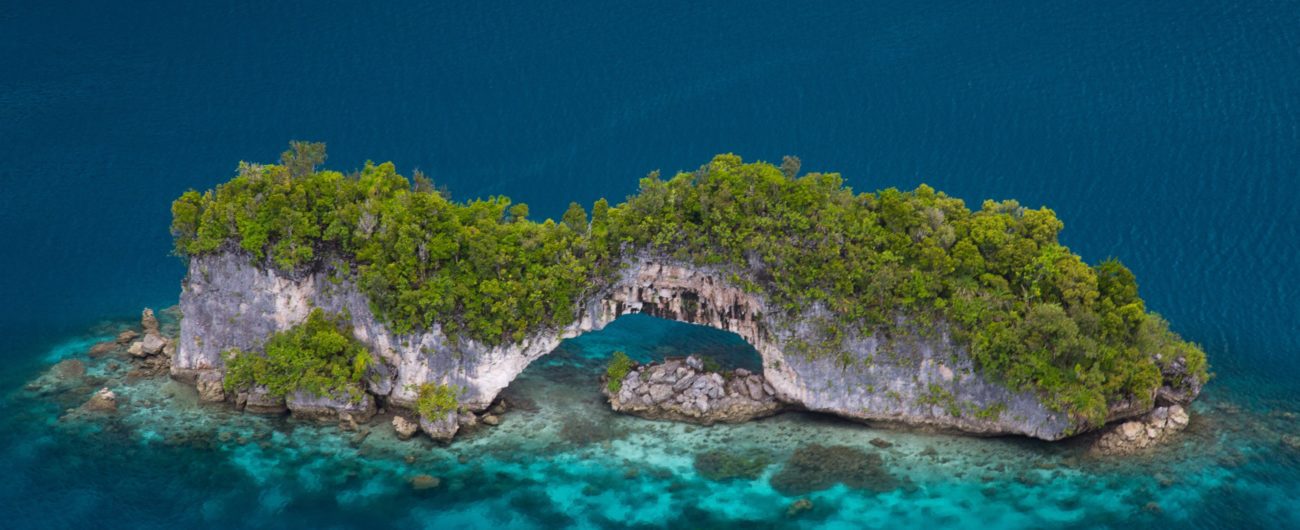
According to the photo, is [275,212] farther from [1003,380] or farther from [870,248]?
[1003,380]

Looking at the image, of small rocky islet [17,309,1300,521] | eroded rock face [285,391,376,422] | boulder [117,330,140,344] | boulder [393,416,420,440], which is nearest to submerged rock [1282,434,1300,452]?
small rocky islet [17,309,1300,521]

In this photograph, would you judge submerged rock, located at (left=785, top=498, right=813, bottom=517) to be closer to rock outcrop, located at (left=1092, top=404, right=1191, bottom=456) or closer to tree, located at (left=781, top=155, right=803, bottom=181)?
rock outcrop, located at (left=1092, top=404, right=1191, bottom=456)

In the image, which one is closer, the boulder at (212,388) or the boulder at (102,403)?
the boulder at (102,403)

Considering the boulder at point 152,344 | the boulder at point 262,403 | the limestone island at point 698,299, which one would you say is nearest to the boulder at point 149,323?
the boulder at point 152,344

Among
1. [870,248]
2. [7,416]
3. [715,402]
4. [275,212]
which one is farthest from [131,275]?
[870,248]

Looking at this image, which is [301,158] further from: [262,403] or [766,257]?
[766,257]

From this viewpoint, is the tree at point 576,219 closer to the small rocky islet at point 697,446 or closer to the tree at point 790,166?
the small rocky islet at point 697,446
